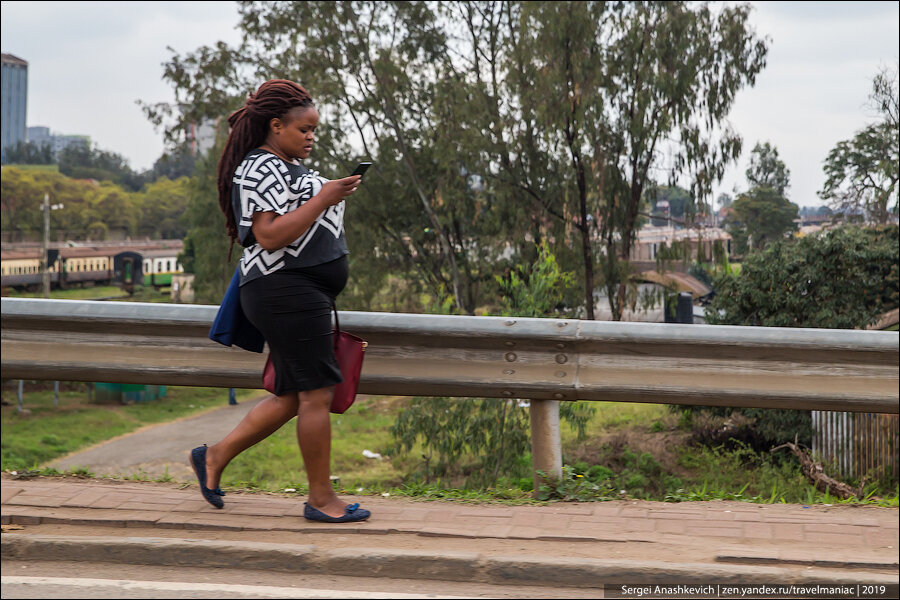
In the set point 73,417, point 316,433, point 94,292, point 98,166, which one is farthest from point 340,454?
point 98,166

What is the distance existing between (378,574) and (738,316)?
56.8 ft

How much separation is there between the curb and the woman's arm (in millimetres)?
1100

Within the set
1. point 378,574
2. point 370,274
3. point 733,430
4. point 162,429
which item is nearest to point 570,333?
point 378,574

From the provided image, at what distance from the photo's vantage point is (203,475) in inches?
158

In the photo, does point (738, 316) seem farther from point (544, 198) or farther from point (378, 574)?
point (378, 574)

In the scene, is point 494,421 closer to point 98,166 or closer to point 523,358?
point 523,358

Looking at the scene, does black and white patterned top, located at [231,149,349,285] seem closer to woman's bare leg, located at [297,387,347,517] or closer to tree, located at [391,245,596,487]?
woman's bare leg, located at [297,387,347,517]

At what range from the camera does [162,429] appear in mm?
34000

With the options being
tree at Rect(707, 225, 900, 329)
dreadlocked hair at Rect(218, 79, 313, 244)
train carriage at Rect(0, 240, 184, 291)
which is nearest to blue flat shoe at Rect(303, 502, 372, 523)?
dreadlocked hair at Rect(218, 79, 313, 244)

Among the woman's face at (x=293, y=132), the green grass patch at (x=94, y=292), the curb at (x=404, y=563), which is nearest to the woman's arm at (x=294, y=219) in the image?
the woman's face at (x=293, y=132)

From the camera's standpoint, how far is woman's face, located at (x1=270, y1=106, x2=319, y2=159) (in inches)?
149

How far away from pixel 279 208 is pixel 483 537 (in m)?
1.44

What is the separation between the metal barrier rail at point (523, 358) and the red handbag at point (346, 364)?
0.96ft

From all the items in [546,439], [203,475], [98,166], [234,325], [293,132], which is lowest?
[203,475]
